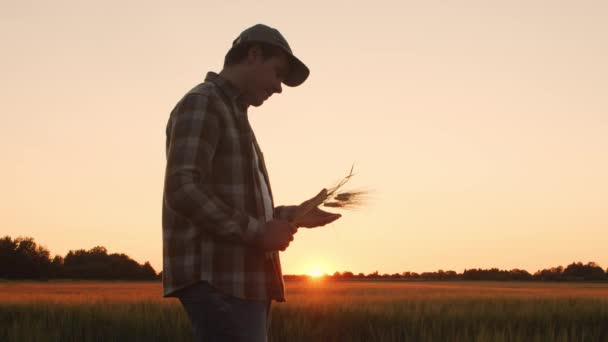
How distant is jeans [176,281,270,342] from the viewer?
2.50 m

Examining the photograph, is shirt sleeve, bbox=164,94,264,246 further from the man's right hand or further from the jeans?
the jeans

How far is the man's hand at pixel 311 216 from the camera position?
2.88 meters

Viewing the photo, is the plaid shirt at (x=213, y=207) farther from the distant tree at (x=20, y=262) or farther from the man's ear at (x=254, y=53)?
the distant tree at (x=20, y=262)

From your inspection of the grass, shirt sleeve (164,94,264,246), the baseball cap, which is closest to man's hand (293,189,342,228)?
shirt sleeve (164,94,264,246)

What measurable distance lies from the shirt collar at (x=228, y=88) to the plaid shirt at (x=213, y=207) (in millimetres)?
36

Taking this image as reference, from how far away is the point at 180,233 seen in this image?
2.63 metres

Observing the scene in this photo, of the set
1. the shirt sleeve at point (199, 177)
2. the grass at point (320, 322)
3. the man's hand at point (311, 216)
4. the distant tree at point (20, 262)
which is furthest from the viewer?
the distant tree at point (20, 262)

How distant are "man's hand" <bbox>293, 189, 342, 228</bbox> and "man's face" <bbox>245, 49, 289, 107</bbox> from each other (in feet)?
1.49

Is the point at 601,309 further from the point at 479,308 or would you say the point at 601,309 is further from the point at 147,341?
the point at 147,341

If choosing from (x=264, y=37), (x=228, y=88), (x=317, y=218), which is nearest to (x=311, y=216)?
(x=317, y=218)

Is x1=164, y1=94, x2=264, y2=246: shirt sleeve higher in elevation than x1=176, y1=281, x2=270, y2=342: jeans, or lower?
higher

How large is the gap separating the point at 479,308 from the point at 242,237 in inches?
353

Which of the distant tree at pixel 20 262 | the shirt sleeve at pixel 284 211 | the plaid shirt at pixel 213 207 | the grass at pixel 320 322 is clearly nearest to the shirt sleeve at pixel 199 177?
the plaid shirt at pixel 213 207

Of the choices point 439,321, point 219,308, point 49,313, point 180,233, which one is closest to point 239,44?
point 180,233
